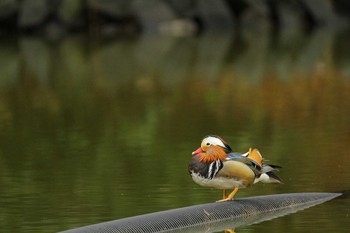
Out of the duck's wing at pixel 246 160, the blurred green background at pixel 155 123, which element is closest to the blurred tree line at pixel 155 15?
the blurred green background at pixel 155 123

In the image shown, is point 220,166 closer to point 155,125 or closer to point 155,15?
point 155,125

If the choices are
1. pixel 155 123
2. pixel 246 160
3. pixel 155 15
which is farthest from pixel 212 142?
pixel 155 15

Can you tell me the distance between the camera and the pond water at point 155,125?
30.0 feet

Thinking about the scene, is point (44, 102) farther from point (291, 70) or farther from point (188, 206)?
point (188, 206)

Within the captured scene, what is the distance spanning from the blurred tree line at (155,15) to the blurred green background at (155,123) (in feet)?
9.96

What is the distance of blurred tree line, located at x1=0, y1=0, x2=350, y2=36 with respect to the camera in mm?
31812

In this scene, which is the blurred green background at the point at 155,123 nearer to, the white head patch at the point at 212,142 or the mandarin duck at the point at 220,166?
the mandarin duck at the point at 220,166

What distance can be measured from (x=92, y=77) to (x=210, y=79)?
1.94m

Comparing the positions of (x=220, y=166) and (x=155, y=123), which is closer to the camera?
(x=220, y=166)

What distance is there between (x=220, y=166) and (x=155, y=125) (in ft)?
21.1

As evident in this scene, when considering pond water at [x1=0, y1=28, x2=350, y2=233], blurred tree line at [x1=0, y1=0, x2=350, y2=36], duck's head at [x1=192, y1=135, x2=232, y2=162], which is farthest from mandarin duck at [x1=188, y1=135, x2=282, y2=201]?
blurred tree line at [x1=0, y1=0, x2=350, y2=36]

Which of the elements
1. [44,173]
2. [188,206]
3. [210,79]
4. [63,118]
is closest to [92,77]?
[210,79]

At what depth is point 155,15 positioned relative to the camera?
107 feet

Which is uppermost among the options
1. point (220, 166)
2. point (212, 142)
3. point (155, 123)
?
point (212, 142)
